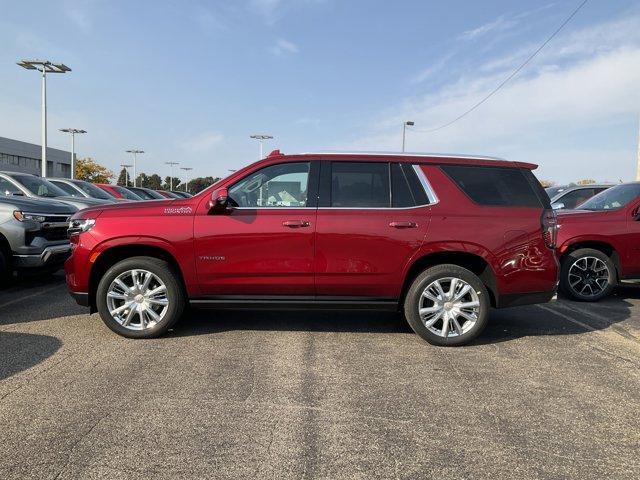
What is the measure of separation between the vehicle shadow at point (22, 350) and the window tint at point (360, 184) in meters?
2.94

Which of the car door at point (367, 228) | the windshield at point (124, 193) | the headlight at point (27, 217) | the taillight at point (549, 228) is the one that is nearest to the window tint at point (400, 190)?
the car door at point (367, 228)

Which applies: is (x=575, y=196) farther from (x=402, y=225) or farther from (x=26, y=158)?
(x=26, y=158)

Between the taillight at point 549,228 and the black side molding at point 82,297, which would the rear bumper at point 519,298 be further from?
the black side molding at point 82,297

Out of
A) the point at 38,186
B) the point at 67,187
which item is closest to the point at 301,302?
the point at 38,186

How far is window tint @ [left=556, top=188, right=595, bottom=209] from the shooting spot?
9.98 meters

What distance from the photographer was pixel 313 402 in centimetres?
344

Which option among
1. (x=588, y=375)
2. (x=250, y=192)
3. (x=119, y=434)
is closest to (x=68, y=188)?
(x=250, y=192)

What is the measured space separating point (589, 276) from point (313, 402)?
5214 mm

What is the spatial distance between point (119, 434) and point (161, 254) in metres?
2.25

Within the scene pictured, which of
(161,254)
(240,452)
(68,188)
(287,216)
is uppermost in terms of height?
(68,188)

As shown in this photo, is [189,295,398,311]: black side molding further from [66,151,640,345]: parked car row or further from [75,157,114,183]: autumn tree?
[75,157,114,183]: autumn tree

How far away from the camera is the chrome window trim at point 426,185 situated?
477 centimetres

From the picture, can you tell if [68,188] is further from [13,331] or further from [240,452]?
[240,452]

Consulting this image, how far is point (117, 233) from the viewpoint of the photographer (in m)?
4.73
